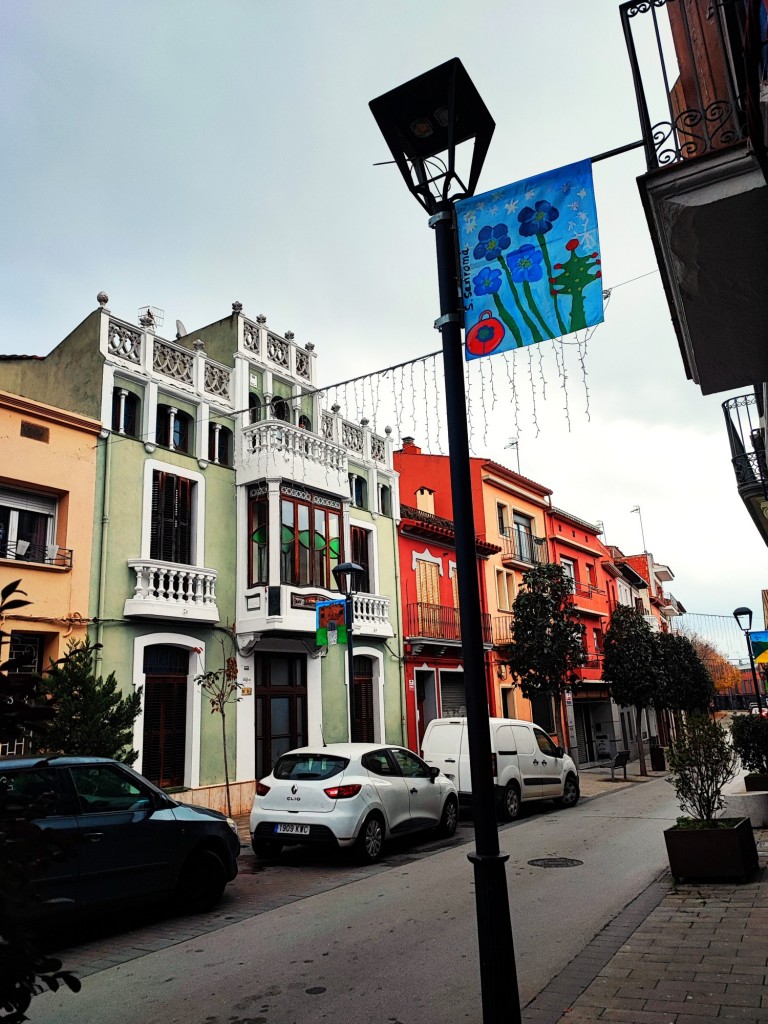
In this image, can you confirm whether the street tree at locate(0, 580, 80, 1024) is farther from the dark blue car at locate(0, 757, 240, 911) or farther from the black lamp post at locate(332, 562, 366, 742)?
the black lamp post at locate(332, 562, 366, 742)

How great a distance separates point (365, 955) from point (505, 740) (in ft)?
33.0

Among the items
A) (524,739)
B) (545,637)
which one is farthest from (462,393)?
(545,637)

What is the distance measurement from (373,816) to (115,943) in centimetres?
470

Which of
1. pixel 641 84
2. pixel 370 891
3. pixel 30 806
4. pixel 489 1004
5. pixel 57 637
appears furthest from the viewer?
pixel 57 637

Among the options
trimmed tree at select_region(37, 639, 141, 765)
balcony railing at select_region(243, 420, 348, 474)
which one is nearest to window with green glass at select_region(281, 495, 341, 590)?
balcony railing at select_region(243, 420, 348, 474)

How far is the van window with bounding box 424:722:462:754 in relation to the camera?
15938 millimetres

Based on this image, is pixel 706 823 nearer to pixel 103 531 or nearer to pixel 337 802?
pixel 337 802

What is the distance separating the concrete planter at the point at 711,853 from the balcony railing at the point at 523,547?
22.6m

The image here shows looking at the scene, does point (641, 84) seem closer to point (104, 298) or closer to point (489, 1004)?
point (489, 1004)

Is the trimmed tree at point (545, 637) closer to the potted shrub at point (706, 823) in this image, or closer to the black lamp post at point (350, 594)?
the black lamp post at point (350, 594)

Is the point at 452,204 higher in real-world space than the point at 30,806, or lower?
higher

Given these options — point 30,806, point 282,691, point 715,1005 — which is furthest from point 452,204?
point 282,691

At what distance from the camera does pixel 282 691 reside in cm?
1973

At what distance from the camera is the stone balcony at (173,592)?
1606cm
